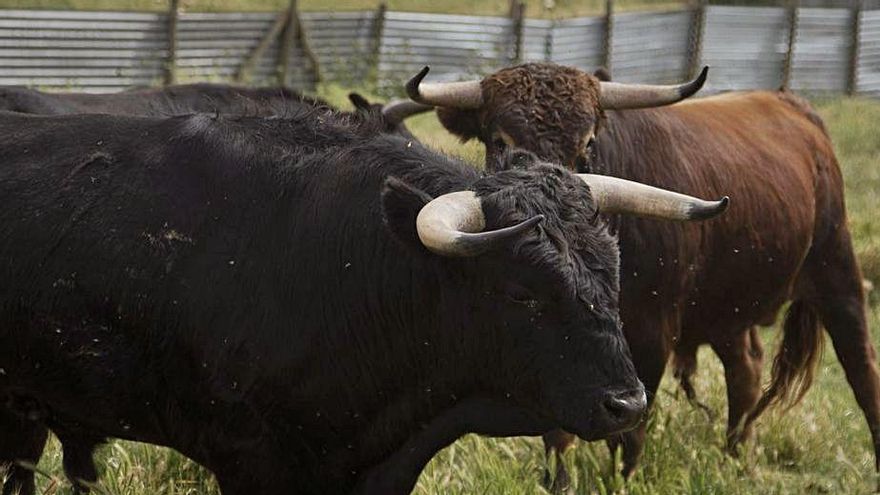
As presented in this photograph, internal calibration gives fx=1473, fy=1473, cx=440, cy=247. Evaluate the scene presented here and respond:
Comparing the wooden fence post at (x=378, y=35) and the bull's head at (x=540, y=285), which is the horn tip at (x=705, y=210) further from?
the wooden fence post at (x=378, y=35)

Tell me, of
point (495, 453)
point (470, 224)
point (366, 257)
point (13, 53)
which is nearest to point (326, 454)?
point (366, 257)

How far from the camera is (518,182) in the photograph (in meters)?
4.34

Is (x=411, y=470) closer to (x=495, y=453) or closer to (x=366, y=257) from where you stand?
(x=366, y=257)

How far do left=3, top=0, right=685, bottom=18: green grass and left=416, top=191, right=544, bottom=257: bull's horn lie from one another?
16.9m

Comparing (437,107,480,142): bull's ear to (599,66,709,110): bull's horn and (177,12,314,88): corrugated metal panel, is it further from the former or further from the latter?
(177,12,314,88): corrugated metal panel

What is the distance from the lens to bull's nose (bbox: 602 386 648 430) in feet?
13.3

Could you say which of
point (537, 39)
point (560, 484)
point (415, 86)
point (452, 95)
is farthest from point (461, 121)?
point (537, 39)

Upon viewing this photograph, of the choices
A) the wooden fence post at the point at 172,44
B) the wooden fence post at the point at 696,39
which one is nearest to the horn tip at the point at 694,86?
the wooden fence post at the point at 172,44

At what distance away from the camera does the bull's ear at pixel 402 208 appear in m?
4.23

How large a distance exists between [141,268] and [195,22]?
17036 millimetres

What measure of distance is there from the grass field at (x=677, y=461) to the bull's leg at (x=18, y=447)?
0.12 metres

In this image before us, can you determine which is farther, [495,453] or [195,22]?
[195,22]

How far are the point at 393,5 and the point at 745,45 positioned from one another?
23.3 ft

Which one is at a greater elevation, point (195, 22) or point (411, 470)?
point (411, 470)
